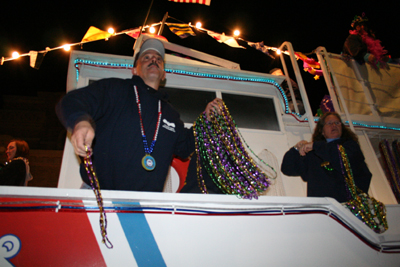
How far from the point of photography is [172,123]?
6.11ft

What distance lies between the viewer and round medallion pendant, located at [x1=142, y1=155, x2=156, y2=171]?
149cm

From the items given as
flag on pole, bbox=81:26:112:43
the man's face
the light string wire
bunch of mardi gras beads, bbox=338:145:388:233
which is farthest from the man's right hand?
flag on pole, bbox=81:26:112:43

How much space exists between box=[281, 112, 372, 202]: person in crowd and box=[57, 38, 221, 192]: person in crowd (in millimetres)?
1125

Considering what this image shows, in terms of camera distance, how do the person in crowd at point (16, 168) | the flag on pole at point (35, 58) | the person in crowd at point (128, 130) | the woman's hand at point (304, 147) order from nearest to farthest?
the person in crowd at point (128, 130) < the woman's hand at point (304, 147) < the person in crowd at point (16, 168) < the flag on pole at point (35, 58)

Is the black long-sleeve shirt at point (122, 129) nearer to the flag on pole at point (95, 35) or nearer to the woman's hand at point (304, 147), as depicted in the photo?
the woman's hand at point (304, 147)

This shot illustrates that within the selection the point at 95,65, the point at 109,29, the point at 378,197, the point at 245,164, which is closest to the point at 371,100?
the point at 378,197

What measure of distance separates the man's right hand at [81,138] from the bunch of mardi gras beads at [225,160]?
2.53ft

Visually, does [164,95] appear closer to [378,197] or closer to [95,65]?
[95,65]

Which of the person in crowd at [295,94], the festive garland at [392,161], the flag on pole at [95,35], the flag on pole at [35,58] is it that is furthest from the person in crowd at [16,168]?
the festive garland at [392,161]

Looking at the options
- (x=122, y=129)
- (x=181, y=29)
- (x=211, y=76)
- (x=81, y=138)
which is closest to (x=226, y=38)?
(x=181, y=29)

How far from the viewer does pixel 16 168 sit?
10.1 ft

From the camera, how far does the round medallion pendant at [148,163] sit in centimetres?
149

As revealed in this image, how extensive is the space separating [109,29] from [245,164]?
3698 mm

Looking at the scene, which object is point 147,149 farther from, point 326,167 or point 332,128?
point 332,128
